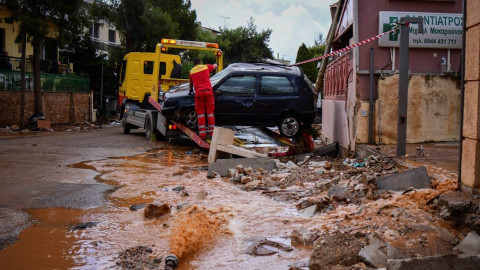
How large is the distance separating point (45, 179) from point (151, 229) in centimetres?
342

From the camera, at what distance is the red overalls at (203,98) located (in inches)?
421

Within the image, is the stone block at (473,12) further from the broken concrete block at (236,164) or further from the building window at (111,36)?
the building window at (111,36)

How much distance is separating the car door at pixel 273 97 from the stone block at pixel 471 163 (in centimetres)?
672

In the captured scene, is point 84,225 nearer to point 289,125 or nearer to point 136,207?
point 136,207

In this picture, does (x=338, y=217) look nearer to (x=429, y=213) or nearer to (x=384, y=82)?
(x=429, y=213)

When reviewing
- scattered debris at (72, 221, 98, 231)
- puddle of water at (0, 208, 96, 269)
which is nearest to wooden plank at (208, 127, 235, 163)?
puddle of water at (0, 208, 96, 269)

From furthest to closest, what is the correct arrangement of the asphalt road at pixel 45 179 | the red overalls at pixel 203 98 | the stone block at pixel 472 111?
the red overalls at pixel 203 98
the asphalt road at pixel 45 179
the stone block at pixel 472 111

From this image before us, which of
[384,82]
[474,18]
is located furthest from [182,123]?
[474,18]

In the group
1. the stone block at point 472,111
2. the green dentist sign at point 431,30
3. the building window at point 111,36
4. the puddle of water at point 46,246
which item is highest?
the building window at point 111,36

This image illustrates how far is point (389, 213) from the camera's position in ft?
16.0

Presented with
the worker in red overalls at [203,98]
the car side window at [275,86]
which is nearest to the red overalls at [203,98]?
the worker in red overalls at [203,98]

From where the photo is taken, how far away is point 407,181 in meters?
5.74

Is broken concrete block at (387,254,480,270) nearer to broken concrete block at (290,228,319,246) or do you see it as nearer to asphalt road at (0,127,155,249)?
broken concrete block at (290,228,319,246)

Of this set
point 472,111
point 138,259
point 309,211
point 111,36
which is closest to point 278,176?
point 309,211
